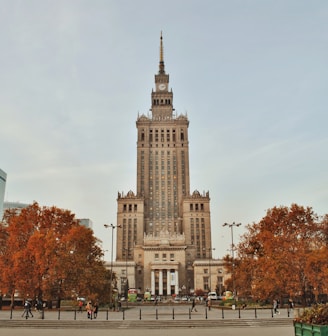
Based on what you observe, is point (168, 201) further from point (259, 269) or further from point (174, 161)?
point (259, 269)

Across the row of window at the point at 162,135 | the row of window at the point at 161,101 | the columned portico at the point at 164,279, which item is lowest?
the columned portico at the point at 164,279

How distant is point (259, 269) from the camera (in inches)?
2623

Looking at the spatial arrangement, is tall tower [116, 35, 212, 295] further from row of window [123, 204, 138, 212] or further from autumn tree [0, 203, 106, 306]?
autumn tree [0, 203, 106, 306]

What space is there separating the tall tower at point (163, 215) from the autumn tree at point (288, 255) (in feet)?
250

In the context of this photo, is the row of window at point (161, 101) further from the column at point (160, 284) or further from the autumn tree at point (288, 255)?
the autumn tree at point (288, 255)

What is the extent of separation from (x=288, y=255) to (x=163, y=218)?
10536cm

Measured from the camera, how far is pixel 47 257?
58.2 m

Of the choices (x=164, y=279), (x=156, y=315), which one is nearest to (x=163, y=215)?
(x=164, y=279)

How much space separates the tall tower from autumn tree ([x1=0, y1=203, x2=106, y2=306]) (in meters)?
81.9

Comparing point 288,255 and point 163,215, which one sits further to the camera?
point 163,215

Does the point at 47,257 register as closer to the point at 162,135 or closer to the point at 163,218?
the point at 163,218

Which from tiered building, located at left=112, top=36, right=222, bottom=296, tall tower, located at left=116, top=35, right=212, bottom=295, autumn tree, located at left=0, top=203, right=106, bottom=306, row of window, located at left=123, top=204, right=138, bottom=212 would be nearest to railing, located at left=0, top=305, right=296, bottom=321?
autumn tree, located at left=0, top=203, right=106, bottom=306

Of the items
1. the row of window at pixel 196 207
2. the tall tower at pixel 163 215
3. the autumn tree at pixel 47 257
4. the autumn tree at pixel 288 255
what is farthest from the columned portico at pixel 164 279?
the autumn tree at pixel 47 257

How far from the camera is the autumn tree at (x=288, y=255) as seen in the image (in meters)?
59.2
